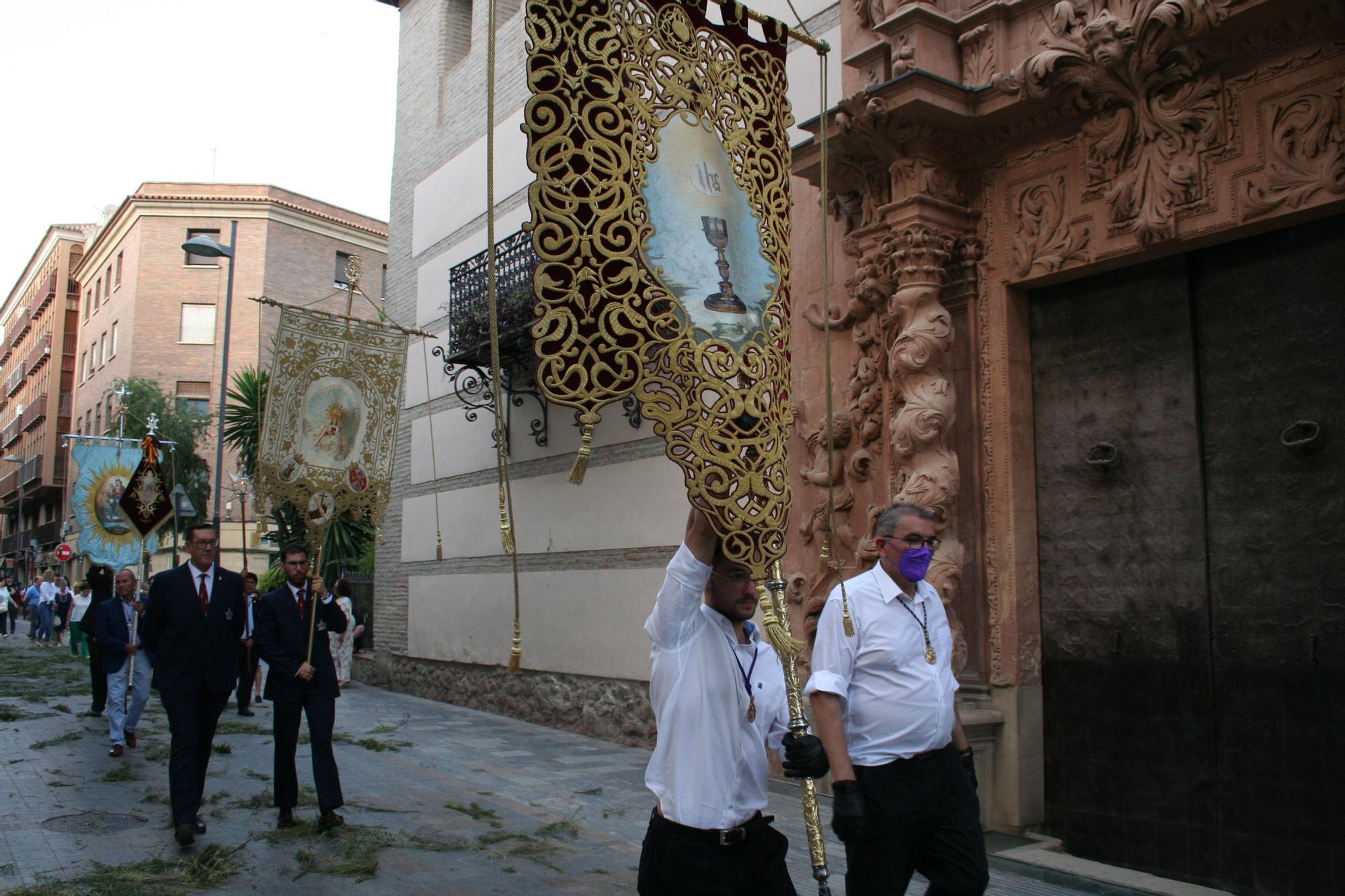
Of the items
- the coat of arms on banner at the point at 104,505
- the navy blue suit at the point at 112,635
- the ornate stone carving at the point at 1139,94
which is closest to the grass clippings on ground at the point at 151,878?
the navy blue suit at the point at 112,635

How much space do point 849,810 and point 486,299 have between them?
11.0 m

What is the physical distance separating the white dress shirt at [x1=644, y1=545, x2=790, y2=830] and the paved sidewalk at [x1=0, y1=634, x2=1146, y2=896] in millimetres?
2759

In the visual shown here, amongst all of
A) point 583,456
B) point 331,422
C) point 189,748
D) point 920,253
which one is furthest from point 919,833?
point 331,422

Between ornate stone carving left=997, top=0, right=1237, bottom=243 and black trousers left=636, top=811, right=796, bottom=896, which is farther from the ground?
ornate stone carving left=997, top=0, right=1237, bottom=243

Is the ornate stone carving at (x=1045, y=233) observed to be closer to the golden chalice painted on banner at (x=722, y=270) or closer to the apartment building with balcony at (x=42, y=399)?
the golden chalice painted on banner at (x=722, y=270)

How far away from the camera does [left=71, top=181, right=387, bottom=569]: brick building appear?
42.8 meters

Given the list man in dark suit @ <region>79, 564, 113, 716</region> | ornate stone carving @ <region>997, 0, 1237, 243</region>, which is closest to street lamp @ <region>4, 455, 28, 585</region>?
man in dark suit @ <region>79, 564, 113, 716</region>

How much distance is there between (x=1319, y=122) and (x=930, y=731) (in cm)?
407

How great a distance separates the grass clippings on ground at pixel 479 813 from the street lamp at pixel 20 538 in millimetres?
62945

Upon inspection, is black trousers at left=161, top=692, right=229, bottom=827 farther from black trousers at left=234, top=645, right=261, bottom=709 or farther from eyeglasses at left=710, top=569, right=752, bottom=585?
black trousers at left=234, top=645, right=261, bottom=709

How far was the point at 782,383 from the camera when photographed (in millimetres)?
4172

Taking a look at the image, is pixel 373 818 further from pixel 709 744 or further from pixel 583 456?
pixel 709 744

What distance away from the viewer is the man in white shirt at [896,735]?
3824 millimetres

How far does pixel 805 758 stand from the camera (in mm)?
3402
